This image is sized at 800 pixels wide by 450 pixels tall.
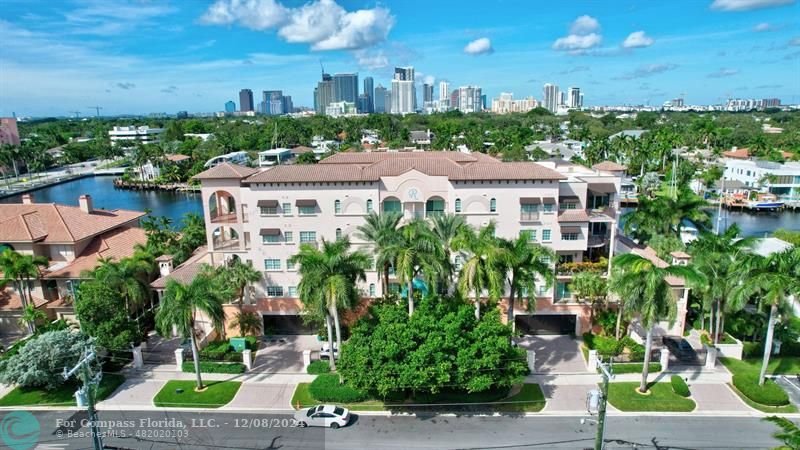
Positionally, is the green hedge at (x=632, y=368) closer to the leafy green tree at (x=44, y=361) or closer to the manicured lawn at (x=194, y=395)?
the manicured lawn at (x=194, y=395)

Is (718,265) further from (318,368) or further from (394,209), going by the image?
(318,368)

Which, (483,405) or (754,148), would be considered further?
(754,148)

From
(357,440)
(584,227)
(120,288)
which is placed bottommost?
(357,440)

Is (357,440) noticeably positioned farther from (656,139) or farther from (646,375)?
(656,139)

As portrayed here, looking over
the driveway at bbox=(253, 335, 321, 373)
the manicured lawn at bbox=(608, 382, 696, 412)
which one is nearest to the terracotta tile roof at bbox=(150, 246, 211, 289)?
the driveway at bbox=(253, 335, 321, 373)

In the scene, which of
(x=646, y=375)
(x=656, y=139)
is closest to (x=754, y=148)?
(x=656, y=139)

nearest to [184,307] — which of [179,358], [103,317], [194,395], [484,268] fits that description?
[194,395]
